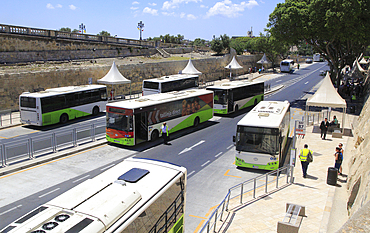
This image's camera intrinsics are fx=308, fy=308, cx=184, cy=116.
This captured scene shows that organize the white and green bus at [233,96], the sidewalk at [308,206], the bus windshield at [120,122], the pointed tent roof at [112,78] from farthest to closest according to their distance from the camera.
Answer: the pointed tent roof at [112,78] < the white and green bus at [233,96] < the bus windshield at [120,122] < the sidewalk at [308,206]

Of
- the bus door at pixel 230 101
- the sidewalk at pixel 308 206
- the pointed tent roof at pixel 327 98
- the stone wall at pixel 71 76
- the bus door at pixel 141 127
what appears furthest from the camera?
the bus door at pixel 230 101

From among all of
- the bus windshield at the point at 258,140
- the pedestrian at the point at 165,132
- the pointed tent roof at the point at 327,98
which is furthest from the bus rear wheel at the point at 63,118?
the pointed tent roof at the point at 327,98

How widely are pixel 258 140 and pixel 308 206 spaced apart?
4.44 meters

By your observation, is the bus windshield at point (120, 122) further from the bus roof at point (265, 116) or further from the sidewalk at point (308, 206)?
the sidewalk at point (308, 206)

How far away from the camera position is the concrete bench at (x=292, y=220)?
28.1 ft

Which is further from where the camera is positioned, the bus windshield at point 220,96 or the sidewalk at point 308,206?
the bus windshield at point 220,96

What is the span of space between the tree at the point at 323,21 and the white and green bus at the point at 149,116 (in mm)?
15501

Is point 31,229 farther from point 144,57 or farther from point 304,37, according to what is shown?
point 144,57

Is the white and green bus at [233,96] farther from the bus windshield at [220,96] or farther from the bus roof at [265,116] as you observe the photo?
the bus roof at [265,116]

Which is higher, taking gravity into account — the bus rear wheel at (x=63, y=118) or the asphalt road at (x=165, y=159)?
the bus rear wheel at (x=63, y=118)

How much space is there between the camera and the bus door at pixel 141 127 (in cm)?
1816

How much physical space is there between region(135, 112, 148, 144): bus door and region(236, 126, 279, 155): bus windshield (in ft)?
20.3

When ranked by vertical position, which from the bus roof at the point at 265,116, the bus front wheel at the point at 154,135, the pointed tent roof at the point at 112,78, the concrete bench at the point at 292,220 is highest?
the pointed tent roof at the point at 112,78

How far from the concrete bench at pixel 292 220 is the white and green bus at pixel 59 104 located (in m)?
18.4
